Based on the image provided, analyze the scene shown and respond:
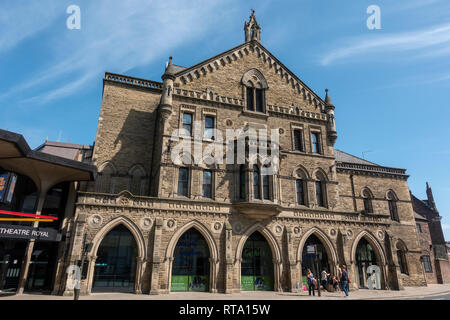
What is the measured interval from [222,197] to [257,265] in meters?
5.57

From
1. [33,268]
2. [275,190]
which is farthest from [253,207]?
[33,268]

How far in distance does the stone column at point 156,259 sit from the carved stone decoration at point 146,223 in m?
0.47

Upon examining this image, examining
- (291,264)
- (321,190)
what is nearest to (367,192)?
(321,190)

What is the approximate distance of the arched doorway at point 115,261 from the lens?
1989 cm

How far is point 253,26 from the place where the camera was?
Result: 29.5 metres

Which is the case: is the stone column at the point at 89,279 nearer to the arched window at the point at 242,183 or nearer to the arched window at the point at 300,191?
the arched window at the point at 242,183

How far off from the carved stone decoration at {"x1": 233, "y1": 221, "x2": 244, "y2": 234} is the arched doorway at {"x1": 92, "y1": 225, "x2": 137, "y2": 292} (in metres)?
6.86

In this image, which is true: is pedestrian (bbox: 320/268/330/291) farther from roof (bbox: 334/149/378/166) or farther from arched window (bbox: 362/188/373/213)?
roof (bbox: 334/149/378/166)

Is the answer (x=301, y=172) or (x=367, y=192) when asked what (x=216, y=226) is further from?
(x=367, y=192)

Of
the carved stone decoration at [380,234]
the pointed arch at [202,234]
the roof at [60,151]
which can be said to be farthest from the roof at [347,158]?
the roof at [60,151]

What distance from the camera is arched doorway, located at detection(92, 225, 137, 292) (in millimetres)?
19891

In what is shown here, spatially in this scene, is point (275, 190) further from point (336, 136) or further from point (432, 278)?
point (432, 278)

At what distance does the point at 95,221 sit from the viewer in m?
18.5

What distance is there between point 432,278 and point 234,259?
2758 centimetres
